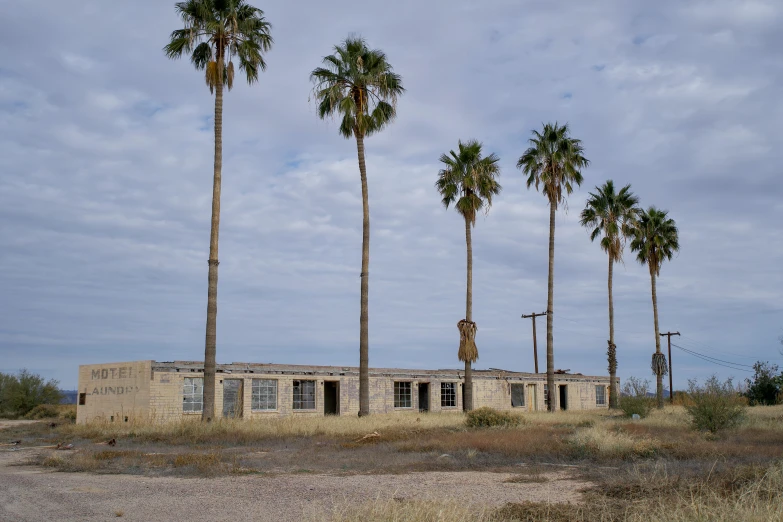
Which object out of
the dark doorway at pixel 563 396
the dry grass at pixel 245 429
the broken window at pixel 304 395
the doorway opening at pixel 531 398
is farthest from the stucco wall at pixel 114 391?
the dark doorway at pixel 563 396

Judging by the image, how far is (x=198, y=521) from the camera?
9.08 m

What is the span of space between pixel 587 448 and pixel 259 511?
893 cm

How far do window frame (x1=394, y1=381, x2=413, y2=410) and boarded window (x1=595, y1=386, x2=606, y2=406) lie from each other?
1811cm

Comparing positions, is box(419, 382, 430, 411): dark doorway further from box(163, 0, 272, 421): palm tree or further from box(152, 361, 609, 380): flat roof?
box(163, 0, 272, 421): palm tree

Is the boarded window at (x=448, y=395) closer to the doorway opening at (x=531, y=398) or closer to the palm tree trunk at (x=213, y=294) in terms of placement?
the doorway opening at (x=531, y=398)

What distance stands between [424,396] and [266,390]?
1074cm

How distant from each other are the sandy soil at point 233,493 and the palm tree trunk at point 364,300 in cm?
1459

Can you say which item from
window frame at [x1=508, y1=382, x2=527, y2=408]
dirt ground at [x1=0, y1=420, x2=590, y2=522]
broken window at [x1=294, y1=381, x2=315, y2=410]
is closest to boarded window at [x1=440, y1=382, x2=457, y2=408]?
window frame at [x1=508, y1=382, x2=527, y2=408]

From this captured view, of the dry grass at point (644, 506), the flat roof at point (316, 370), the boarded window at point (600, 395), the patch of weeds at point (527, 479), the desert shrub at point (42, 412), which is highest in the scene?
the flat roof at point (316, 370)

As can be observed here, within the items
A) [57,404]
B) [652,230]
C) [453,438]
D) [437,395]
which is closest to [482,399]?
[437,395]

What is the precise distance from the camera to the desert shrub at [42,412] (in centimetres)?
4278

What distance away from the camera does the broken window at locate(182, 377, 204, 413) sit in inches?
1125

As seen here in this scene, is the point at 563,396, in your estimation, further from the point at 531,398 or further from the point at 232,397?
the point at 232,397

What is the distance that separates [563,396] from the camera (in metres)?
46.6
